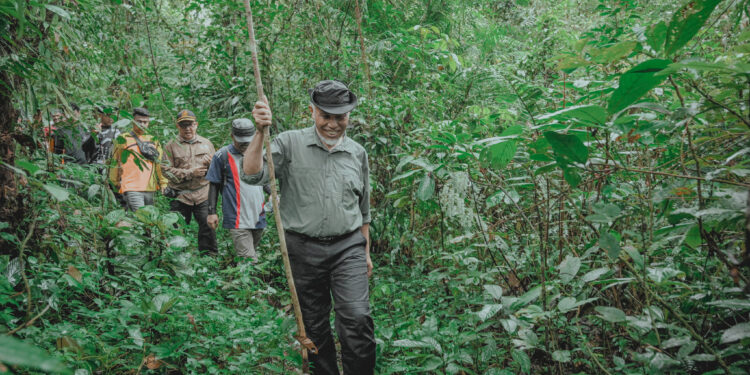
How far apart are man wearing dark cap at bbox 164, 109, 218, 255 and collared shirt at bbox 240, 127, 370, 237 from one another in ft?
10.3

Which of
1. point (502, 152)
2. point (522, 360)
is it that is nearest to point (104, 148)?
point (502, 152)

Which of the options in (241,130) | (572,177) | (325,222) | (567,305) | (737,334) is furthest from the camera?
(241,130)

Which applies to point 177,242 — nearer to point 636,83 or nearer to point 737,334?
point 636,83

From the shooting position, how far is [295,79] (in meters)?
7.31

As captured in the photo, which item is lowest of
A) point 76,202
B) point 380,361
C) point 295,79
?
point 380,361

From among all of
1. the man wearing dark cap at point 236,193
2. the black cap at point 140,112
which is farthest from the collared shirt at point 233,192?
the black cap at point 140,112

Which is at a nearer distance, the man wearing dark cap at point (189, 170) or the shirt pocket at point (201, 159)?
the man wearing dark cap at point (189, 170)

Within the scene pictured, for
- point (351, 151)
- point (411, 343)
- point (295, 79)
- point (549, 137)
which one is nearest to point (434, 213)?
point (351, 151)

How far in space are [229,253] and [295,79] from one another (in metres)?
2.97

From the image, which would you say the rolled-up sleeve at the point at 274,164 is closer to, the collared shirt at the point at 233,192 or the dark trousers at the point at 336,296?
the dark trousers at the point at 336,296

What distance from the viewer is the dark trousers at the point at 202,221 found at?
19.1 feet

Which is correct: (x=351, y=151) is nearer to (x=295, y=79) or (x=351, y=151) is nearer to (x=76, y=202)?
(x=76, y=202)

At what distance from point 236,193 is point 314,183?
2.39 metres

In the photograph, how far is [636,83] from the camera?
1.29 meters
